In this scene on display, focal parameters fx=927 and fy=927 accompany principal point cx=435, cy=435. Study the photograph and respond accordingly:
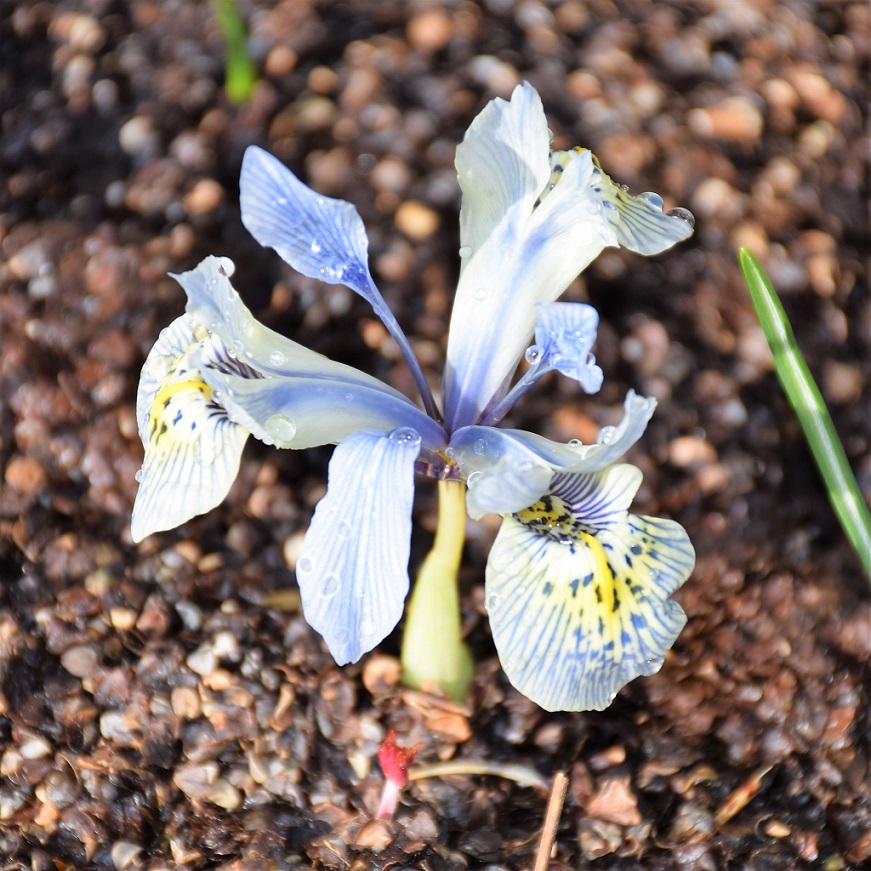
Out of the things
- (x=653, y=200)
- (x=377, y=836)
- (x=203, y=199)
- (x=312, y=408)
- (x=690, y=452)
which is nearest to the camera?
(x=312, y=408)

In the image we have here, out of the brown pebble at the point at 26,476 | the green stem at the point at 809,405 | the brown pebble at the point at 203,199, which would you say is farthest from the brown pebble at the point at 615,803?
the brown pebble at the point at 203,199

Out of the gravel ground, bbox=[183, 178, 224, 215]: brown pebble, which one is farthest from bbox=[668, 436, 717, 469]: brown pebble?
bbox=[183, 178, 224, 215]: brown pebble

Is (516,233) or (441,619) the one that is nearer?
(516,233)

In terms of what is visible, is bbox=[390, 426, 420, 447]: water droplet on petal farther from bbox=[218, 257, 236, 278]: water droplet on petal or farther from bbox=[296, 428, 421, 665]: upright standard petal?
bbox=[218, 257, 236, 278]: water droplet on petal

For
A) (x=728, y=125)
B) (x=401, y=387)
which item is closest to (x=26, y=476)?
(x=401, y=387)

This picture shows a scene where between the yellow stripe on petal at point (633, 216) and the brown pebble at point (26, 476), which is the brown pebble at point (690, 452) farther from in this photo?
the brown pebble at point (26, 476)

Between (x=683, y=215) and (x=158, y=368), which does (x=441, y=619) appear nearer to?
(x=158, y=368)
